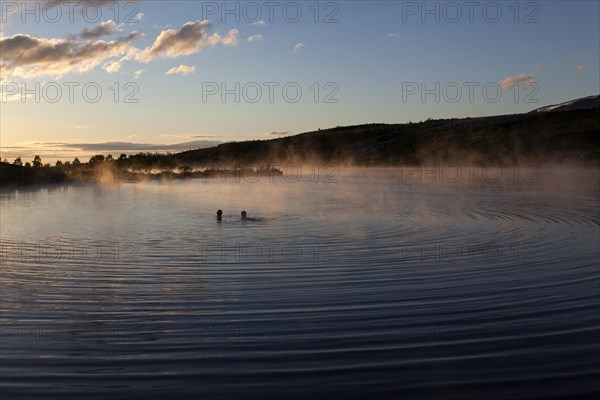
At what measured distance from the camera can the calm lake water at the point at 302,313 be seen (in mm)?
7348

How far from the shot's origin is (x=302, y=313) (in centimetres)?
1042

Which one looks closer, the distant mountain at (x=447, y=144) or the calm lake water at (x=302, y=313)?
the calm lake water at (x=302, y=313)

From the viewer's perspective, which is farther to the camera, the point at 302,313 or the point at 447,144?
the point at 447,144

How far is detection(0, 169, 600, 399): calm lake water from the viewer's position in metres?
7.35

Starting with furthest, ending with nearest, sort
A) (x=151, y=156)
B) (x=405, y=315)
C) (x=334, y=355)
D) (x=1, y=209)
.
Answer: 1. (x=151, y=156)
2. (x=1, y=209)
3. (x=405, y=315)
4. (x=334, y=355)

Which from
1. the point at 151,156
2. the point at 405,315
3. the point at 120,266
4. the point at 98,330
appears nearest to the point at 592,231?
the point at 405,315

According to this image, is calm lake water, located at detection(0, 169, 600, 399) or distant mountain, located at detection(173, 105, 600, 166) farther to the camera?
distant mountain, located at detection(173, 105, 600, 166)

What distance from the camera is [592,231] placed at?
20844mm

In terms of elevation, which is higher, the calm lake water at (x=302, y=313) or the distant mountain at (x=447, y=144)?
the distant mountain at (x=447, y=144)

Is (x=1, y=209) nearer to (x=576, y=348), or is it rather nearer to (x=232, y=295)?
(x=232, y=295)

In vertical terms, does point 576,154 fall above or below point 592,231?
above

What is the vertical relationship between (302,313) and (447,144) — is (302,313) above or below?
below

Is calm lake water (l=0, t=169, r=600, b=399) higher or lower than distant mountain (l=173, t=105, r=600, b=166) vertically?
lower

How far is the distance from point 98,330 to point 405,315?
5126 mm
